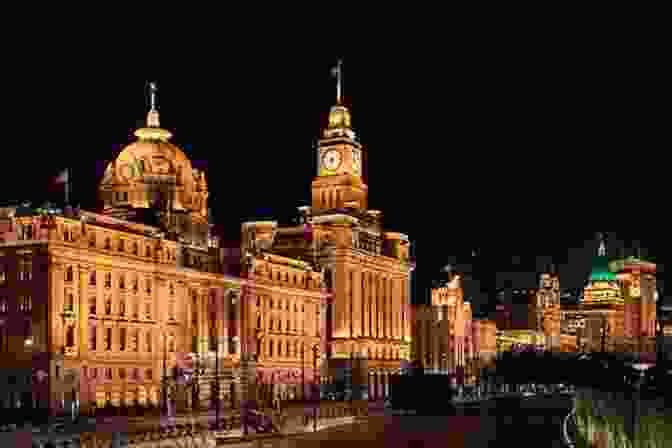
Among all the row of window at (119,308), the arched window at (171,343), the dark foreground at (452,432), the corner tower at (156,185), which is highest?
the corner tower at (156,185)

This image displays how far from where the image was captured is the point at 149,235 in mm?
126125

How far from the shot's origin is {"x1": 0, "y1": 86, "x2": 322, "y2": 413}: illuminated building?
10725 cm

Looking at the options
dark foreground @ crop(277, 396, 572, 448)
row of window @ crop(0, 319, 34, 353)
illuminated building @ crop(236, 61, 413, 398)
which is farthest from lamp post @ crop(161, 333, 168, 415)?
illuminated building @ crop(236, 61, 413, 398)

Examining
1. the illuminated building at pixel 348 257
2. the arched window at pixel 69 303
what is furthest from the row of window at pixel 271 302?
the arched window at pixel 69 303

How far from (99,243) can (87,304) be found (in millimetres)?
6899

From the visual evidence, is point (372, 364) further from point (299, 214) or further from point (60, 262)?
point (60, 262)

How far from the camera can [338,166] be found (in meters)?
176

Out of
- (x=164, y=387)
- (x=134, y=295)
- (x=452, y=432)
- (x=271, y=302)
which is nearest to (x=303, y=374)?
(x=271, y=302)

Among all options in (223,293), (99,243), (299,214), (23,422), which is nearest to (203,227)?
(223,293)

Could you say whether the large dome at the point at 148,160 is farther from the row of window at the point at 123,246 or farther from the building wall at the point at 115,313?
the row of window at the point at 123,246

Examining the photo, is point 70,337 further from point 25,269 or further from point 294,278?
point 294,278

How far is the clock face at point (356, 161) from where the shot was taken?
580 feet

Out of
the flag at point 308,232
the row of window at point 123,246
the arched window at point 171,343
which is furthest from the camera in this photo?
the flag at point 308,232

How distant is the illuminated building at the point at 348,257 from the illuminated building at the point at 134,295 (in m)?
5.90
